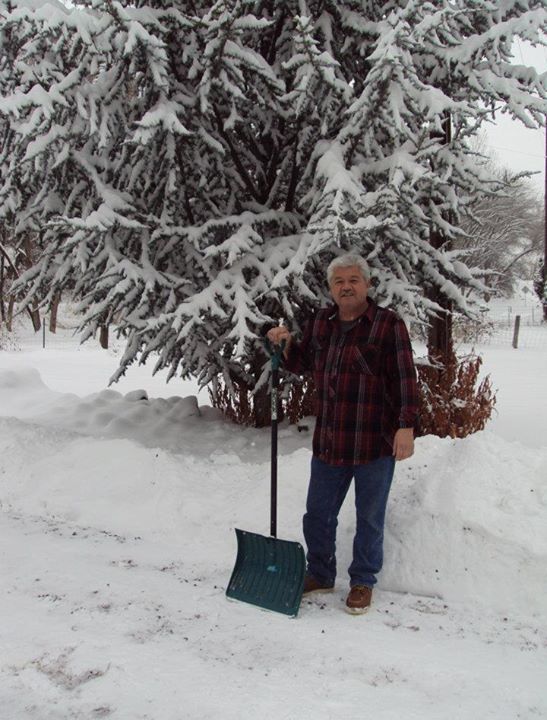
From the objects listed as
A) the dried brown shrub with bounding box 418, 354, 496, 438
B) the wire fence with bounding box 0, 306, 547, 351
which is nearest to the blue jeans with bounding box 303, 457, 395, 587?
the dried brown shrub with bounding box 418, 354, 496, 438

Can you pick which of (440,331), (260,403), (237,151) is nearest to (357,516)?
(260,403)

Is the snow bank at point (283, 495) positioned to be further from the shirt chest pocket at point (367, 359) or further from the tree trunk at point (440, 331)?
the tree trunk at point (440, 331)

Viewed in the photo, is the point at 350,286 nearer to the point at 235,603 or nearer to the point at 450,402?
the point at 235,603

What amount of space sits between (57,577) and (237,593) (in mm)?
1094

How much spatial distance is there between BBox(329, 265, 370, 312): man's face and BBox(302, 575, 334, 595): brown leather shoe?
1.56 m

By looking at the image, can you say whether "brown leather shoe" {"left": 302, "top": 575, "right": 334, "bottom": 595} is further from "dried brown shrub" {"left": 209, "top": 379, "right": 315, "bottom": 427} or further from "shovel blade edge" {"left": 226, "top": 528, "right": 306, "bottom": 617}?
"dried brown shrub" {"left": 209, "top": 379, "right": 315, "bottom": 427}

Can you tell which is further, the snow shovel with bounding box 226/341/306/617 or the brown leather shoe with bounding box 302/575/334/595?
the brown leather shoe with bounding box 302/575/334/595

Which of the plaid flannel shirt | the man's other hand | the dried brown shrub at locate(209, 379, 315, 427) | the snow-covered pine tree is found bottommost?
the dried brown shrub at locate(209, 379, 315, 427)

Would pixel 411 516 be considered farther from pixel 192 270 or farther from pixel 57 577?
pixel 192 270

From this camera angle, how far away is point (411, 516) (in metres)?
3.73

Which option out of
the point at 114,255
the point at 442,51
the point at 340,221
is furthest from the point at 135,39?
the point at 442,51

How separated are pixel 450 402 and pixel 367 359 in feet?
9.75

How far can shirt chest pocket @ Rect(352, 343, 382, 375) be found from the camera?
3199 millimetres

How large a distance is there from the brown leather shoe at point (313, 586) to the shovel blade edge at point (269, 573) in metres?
0.14
